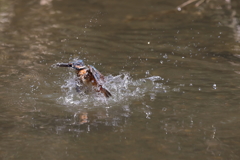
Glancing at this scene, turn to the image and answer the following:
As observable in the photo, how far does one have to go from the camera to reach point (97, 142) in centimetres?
432

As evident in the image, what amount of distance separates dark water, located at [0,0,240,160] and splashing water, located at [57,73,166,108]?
15 millimetres

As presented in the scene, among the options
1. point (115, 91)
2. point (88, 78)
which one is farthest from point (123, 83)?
point (88, 78)

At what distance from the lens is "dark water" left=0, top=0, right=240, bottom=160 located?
170 inches

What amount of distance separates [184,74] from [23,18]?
4.98 m

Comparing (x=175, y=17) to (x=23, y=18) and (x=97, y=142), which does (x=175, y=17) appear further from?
(x=97, y=142)

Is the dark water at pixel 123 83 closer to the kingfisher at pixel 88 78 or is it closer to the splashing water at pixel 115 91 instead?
the splashing water at pixel 115 91

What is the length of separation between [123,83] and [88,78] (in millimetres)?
887

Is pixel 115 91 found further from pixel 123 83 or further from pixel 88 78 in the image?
pixel 88 78

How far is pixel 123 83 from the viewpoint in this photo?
624cm

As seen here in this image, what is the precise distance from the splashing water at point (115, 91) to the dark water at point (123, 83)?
15 mm

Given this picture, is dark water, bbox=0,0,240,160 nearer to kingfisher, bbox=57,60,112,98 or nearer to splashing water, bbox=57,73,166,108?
splashing water, bbox=57,73,166,108

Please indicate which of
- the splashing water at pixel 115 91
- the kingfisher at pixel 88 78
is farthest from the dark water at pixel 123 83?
the kingfisher at pixel 88 78

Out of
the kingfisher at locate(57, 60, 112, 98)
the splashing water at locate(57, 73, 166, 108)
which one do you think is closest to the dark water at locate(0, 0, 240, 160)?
the splashing water at locate(57, 73, 166, 108)

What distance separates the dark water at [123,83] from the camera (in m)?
4.32
